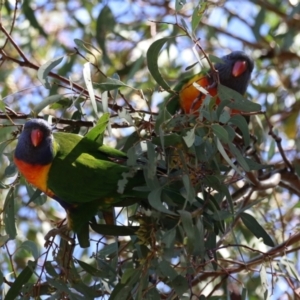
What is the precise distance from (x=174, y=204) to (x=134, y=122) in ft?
0.76

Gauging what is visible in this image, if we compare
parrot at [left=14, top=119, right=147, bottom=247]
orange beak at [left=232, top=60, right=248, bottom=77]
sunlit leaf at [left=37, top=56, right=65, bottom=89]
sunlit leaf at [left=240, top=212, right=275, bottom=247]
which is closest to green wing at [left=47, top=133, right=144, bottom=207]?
parrot at [left=14, top=119, right=147, bottom=247]

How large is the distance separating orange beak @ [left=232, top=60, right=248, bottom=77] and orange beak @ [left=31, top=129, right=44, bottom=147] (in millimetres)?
1195

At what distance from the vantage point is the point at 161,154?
1.76 metres

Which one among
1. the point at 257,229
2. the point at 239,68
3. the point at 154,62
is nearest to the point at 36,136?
the point at 154,62

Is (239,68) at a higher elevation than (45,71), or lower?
higher

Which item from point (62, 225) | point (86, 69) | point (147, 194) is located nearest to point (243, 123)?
point (147, 194)

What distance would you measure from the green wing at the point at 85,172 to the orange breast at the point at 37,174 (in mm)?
21

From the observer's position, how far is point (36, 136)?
1818 mm

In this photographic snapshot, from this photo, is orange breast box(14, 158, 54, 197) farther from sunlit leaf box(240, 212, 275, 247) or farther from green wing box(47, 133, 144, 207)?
sunlit leaf box(240, 212, 275, 247)

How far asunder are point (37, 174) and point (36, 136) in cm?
11

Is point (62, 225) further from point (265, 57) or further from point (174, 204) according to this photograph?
point (265, 57)

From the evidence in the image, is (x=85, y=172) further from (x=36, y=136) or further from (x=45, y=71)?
(x=45, y=71)

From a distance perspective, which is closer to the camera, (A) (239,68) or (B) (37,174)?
(B) (37,174)

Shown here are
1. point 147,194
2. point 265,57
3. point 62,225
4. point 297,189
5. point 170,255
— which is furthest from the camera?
point 265,57
